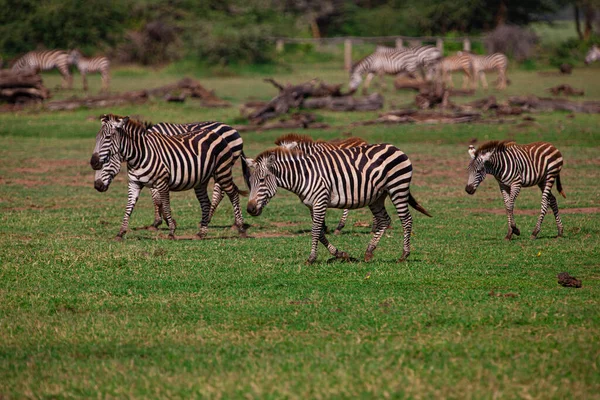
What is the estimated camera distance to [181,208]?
1694 centimetres

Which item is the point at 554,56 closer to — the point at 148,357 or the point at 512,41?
the point at 512,41

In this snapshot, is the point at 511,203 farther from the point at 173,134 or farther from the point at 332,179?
the point at 173,134

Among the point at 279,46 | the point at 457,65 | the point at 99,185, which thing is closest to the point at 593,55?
the point at 457,65

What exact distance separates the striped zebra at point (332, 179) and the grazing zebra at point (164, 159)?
2681mm

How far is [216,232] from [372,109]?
51.2 ft

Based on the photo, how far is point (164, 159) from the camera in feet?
44.3

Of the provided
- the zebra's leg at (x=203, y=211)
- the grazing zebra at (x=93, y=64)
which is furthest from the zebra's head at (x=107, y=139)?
the grazing zebra at (x=93, y=64)

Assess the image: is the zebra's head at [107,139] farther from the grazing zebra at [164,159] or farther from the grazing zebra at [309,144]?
the grazing zebra at [309,144]

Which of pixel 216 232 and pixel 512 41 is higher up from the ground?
pixel 512 41

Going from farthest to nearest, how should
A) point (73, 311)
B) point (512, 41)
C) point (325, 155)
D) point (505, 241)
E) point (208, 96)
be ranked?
point (512, 41) < point (208, 96) < point (505, 241) < point (325, 155) < point (73, 311)

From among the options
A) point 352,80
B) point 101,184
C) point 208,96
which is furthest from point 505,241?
point 352,80

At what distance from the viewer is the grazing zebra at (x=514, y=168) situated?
13.2 m

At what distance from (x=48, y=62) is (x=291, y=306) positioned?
105ft

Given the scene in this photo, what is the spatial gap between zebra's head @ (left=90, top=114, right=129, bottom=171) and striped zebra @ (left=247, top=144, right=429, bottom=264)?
115 inches
